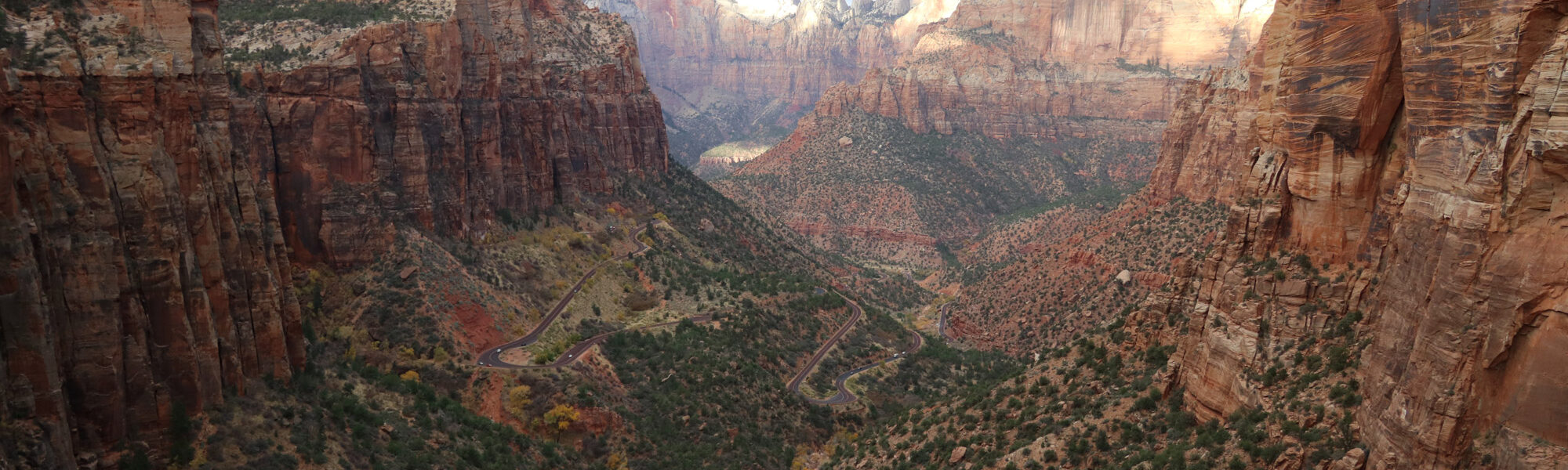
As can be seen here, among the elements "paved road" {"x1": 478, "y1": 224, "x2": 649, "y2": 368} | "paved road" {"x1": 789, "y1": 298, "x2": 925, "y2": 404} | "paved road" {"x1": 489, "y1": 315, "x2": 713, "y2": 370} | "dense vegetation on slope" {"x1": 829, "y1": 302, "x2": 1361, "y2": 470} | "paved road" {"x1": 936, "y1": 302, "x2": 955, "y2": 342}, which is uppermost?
"dense vegetation on slope" {"x1": 829, "y1": 302, "x2": 1361, "y2": 470}

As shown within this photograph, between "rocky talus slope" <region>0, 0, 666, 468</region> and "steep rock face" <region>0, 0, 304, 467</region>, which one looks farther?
"rocky talus slope" <region>0, 0, 666, 468</region>

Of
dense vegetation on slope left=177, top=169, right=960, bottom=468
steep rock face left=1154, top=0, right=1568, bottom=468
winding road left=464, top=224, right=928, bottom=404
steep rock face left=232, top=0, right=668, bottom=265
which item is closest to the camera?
steep rock face left=1154, top=0, right=1568, bottom=468

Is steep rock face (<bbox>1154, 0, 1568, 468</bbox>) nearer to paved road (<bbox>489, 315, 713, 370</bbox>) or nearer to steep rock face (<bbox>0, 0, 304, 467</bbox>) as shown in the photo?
steep rock face (<bbox>0, 0, 304, 467</bbox>)

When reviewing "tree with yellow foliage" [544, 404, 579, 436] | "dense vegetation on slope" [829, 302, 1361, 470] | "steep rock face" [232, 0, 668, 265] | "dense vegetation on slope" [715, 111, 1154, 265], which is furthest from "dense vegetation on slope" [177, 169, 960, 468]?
"dense vegetation on slope" [715, 111, 1154, 265]

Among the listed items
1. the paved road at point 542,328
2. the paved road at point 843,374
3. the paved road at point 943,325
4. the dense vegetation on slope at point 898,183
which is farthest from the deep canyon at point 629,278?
the dense vegetation on slope at point 898,183

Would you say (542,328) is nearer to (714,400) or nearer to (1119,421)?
(714,400)

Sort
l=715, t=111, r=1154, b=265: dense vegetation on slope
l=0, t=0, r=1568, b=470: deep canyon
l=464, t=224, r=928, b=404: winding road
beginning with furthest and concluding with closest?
l=715, t=111, r=1154, b=265: dense vegetation on slope → l=464, t=224, r=928, b=404: winding road → l=0, t=0, r=1568, b=470: deep canyon

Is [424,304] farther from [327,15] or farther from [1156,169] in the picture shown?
[1156,169]
